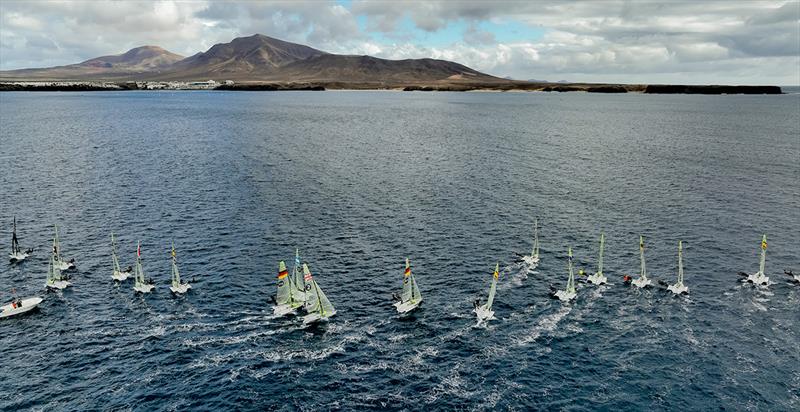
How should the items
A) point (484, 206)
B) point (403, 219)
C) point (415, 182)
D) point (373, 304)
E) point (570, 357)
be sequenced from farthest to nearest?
point (415, 182), point (484, 206), point (403, 219), point (373, 304), point (570, 357)

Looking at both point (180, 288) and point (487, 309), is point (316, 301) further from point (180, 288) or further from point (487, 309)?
point (487, 309)

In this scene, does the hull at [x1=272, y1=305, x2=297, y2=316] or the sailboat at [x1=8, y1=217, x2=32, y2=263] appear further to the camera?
the sailboat at [x1=8, y1=217, x2=32, y2=263]

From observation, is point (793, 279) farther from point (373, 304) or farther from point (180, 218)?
point (180, 218)

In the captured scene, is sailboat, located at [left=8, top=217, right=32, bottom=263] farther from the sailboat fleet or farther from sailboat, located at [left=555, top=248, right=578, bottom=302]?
sailboat, located at [left=555, top=248, right=578, bottom=302]

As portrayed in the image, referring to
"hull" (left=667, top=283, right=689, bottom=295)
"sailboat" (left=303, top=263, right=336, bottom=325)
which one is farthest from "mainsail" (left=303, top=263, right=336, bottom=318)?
"hull" (left=667, top=283, right=689, bottom=295)

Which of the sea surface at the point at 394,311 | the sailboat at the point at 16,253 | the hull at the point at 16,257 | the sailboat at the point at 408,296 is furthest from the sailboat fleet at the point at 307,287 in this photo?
the sailboat at the point at 16,253

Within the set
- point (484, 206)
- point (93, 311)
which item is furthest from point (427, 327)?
point (484, 206)

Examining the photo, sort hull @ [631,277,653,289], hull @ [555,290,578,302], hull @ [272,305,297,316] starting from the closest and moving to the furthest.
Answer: hull @ [272,305,297,316] < hull @ [555,290,578,302] < hull @ [631,277,653,289]

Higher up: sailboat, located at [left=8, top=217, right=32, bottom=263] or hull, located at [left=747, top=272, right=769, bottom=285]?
sailboat, located at [left=8, top=217, right=32, bottom=263]
